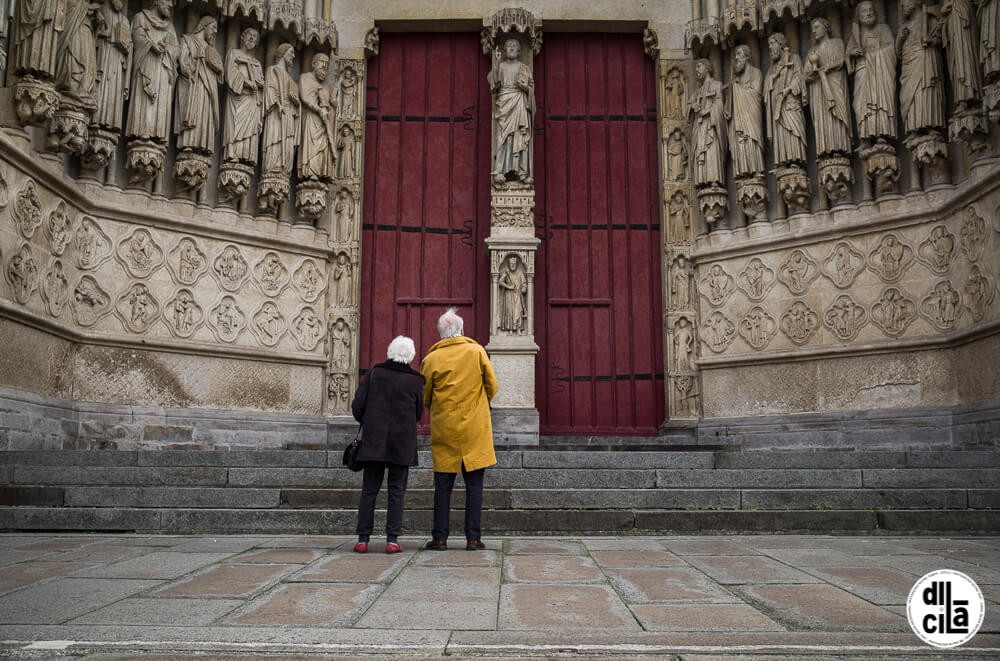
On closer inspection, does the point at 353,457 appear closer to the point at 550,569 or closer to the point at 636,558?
the point at 550,569

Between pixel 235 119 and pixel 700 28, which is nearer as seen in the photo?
pixel 235 119

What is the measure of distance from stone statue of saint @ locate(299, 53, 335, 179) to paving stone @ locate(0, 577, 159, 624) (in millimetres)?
6546

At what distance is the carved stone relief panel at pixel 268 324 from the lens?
9031mm

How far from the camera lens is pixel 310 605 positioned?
9.61ft

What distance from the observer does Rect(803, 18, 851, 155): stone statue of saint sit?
8547 millimetres

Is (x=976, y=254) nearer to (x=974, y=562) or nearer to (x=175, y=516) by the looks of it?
(x=974, y=562)

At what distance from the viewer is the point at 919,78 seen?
8.02 m

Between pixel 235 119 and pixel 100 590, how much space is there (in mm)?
6632

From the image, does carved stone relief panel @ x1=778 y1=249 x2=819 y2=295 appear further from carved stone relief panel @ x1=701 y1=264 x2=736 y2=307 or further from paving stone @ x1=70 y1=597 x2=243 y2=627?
paving stone @ x1=70 y1=597 x2=243 y2=627

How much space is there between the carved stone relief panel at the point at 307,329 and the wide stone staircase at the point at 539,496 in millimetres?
2906

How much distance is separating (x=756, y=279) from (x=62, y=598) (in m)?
7.70

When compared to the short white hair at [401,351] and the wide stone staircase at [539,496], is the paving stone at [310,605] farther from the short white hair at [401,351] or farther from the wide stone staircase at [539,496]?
the wide stone staircase at [539,496]

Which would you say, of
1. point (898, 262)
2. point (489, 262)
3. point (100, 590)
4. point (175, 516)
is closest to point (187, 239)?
point (489, 262)

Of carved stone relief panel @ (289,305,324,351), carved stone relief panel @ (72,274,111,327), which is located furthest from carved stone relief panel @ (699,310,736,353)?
carved stone relief panel @ (72,274,111,327)
